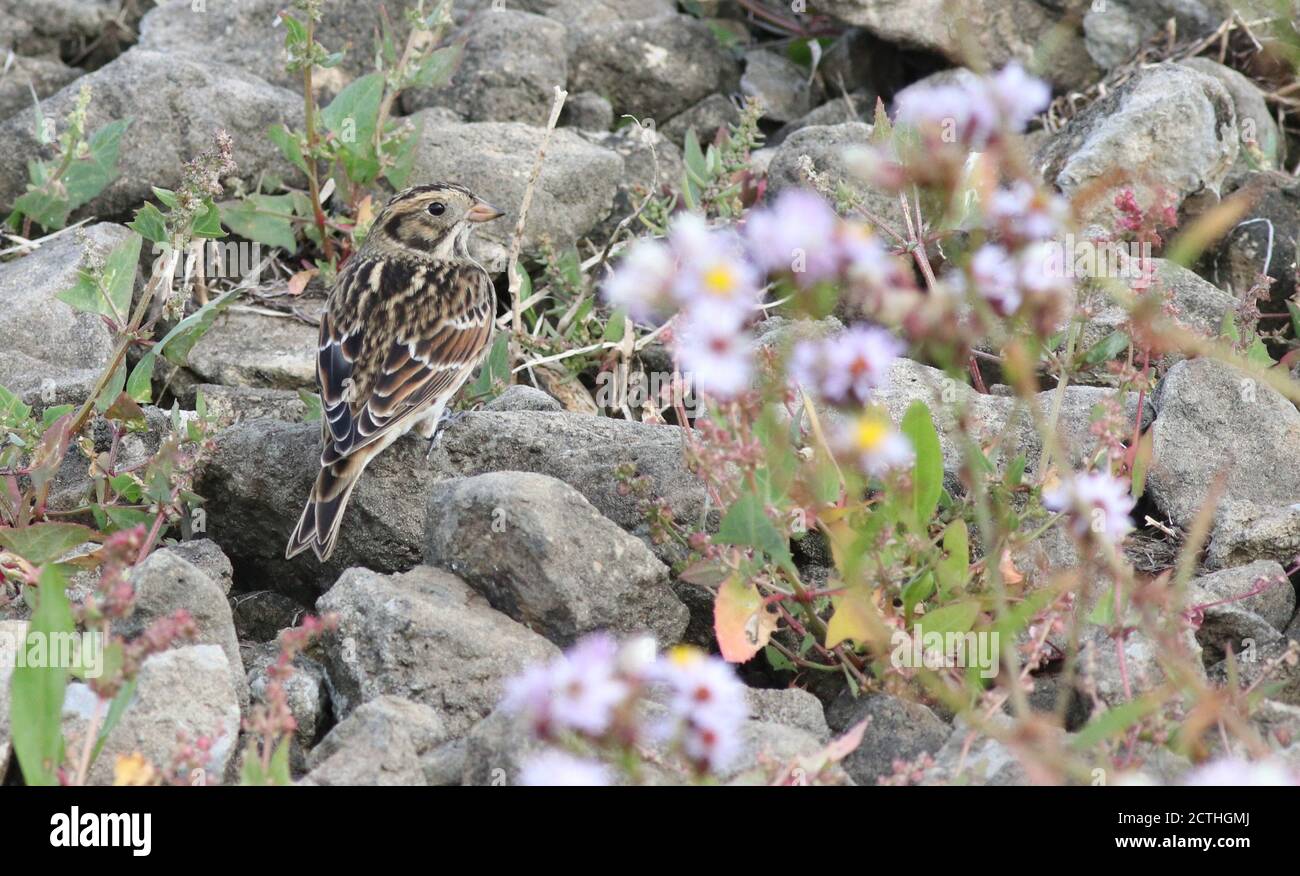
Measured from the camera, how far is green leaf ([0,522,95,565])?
16.7 ft

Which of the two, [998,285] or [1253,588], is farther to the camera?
[1253,588]

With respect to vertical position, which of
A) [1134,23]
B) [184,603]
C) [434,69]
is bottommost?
[184,603]

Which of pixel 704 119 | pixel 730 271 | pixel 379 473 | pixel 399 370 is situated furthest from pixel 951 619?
pixel 704 119

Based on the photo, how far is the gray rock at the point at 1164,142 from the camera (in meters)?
7.00

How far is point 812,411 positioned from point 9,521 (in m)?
2.67

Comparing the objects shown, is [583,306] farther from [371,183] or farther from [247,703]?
[247,703]

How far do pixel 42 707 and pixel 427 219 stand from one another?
3.48 meters

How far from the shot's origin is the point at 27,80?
8.06 m

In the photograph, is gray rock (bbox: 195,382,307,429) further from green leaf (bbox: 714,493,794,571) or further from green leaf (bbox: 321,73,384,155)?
green leaf (bbox: 714,493,794,571)

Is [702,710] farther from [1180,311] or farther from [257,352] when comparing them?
[257,352]

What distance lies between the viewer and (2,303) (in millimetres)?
6637

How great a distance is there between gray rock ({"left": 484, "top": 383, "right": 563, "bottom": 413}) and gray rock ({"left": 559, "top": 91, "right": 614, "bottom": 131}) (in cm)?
232

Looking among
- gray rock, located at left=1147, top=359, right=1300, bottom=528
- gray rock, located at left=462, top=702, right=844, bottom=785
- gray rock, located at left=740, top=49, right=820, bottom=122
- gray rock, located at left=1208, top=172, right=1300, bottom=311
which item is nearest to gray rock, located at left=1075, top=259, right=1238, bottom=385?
gray rock, located at left=1147, top=359, right=1300, bottom=528

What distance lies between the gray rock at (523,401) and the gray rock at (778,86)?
2.64 metres
